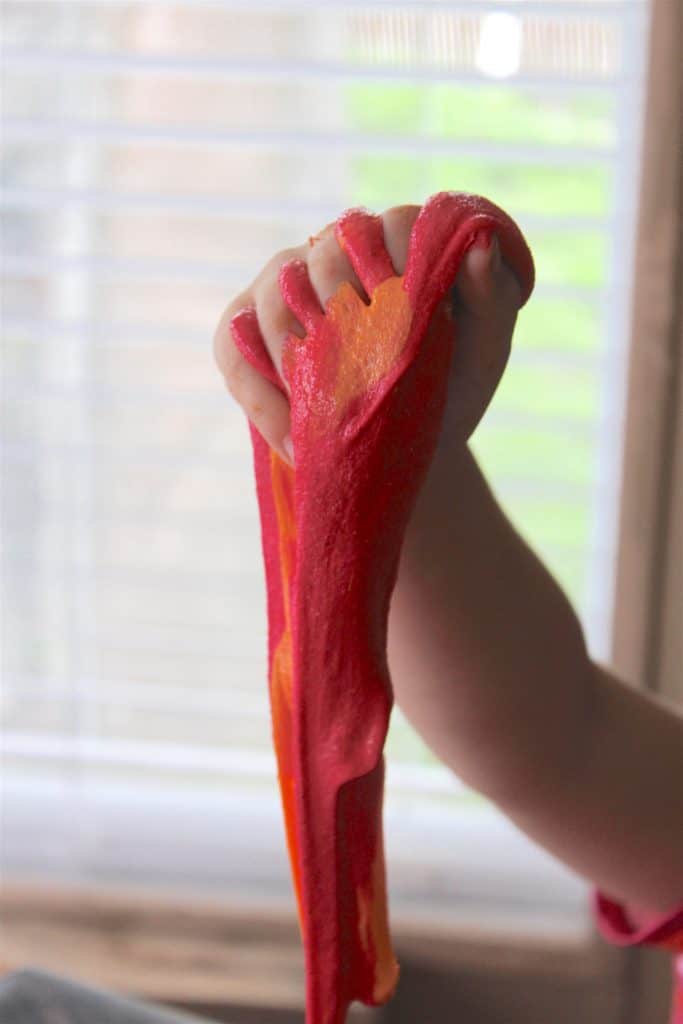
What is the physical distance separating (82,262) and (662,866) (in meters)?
0.63

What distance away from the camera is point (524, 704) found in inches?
25.2

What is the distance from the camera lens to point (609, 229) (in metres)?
0.95

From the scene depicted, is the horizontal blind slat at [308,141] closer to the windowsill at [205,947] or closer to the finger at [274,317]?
the finger at [274,317]

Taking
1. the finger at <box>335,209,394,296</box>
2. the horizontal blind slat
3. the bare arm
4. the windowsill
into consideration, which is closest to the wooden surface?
the windowsill

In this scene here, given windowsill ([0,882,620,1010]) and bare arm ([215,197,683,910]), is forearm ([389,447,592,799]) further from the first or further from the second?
windowsill ([0,882,620,1010])

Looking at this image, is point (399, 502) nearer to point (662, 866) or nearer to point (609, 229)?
point (662, 866)

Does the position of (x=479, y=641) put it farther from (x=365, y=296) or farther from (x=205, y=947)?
(x=205, y=947)

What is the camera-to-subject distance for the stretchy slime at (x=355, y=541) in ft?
1.31

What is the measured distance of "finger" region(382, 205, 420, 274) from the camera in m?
0.44

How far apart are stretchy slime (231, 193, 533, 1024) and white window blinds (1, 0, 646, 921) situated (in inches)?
21.9

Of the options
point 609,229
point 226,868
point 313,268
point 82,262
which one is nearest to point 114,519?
point 82,262

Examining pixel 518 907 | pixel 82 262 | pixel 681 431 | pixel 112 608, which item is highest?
pixel 82 262

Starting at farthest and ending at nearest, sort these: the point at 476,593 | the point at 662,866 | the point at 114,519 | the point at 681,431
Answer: the point at 114,519, the point at 681,431, the point at 662,866, the point at 476,593

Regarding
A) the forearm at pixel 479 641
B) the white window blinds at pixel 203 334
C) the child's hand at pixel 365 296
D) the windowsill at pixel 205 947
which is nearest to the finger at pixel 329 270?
the child's hand at pixel 365 296
